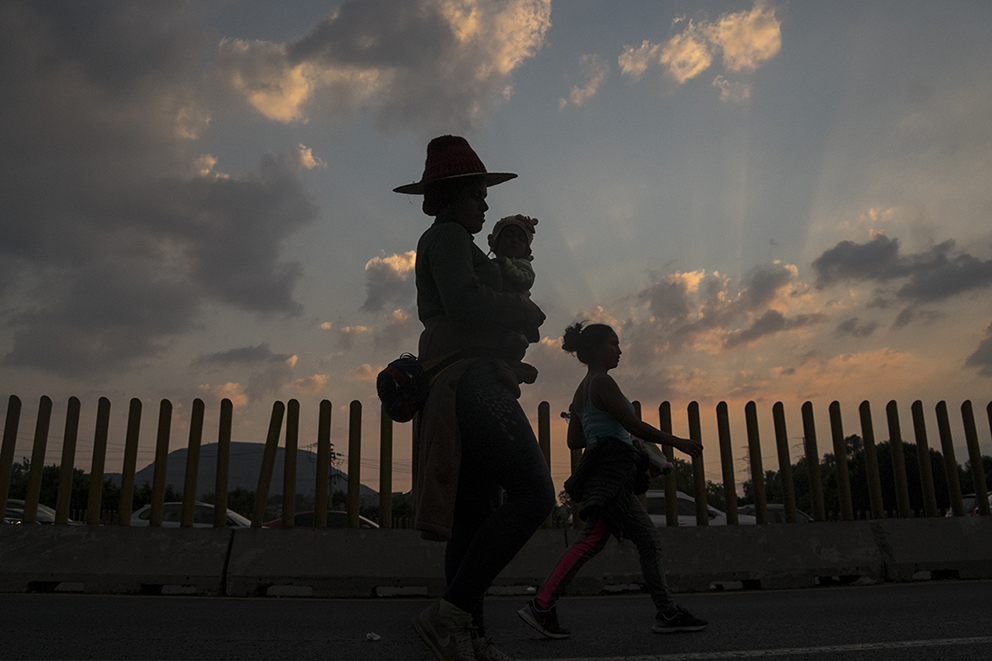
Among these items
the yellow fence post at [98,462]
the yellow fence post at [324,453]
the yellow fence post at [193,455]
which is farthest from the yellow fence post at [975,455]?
the yellow fence post at [98,462]

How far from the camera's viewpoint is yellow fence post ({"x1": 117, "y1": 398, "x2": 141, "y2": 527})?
21.8ft

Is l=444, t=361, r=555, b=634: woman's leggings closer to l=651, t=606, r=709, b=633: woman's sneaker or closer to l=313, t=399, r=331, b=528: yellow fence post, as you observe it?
l=651, t=606, r=709, b=633: woman's sneaker

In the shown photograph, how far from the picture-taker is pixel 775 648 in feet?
10.9

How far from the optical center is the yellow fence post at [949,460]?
7691mm

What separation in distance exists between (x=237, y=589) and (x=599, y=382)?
376 centimetres

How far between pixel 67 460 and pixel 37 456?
0.31 meters

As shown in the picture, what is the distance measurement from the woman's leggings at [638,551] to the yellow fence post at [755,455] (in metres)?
3.53

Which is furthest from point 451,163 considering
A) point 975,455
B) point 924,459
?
point 975,455

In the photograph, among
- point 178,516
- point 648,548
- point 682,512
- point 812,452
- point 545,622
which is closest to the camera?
point 545,622

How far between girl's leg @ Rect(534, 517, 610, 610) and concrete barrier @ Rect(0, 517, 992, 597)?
227 centimetres

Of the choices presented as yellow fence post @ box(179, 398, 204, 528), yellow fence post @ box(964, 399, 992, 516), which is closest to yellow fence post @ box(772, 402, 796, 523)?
yellow fence post @ box(964, 399, 992, 516)

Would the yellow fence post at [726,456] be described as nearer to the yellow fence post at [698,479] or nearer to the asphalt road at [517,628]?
the yellow fence post at [698,479]

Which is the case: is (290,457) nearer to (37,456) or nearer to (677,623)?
(37,456)

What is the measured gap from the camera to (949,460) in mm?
7949
